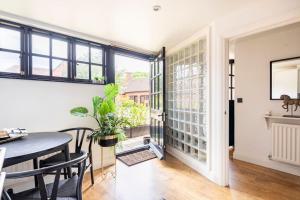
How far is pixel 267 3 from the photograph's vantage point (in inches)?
68.2

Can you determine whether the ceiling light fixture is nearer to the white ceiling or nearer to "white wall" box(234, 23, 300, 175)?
the white ceiling

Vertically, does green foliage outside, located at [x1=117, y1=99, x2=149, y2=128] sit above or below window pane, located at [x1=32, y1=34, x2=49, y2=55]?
below

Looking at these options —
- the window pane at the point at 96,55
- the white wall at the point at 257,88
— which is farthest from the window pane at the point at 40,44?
the white wall at the point at 257,88

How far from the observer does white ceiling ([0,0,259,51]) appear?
183cm

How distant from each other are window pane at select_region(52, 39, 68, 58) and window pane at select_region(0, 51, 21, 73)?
44 centimetres

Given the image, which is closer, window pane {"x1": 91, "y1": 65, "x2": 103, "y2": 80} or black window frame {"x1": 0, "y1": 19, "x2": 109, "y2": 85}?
black window frame {"x1": 0, "y1": 19, "x2": 109, "y2": 85}

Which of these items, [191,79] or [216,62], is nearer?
[216,62]

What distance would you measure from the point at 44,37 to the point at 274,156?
378 cm

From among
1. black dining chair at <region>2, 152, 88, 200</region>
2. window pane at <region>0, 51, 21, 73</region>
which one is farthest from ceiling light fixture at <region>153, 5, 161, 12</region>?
window pane at <region>0, 51, 21, 73</region>

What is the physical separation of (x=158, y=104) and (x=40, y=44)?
212cm

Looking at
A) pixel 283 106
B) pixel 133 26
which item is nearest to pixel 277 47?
pixel 283 106

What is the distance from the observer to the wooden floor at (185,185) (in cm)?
200

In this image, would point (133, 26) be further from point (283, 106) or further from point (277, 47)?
point (283, 106)

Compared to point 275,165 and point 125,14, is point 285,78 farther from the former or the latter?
point 125,14
